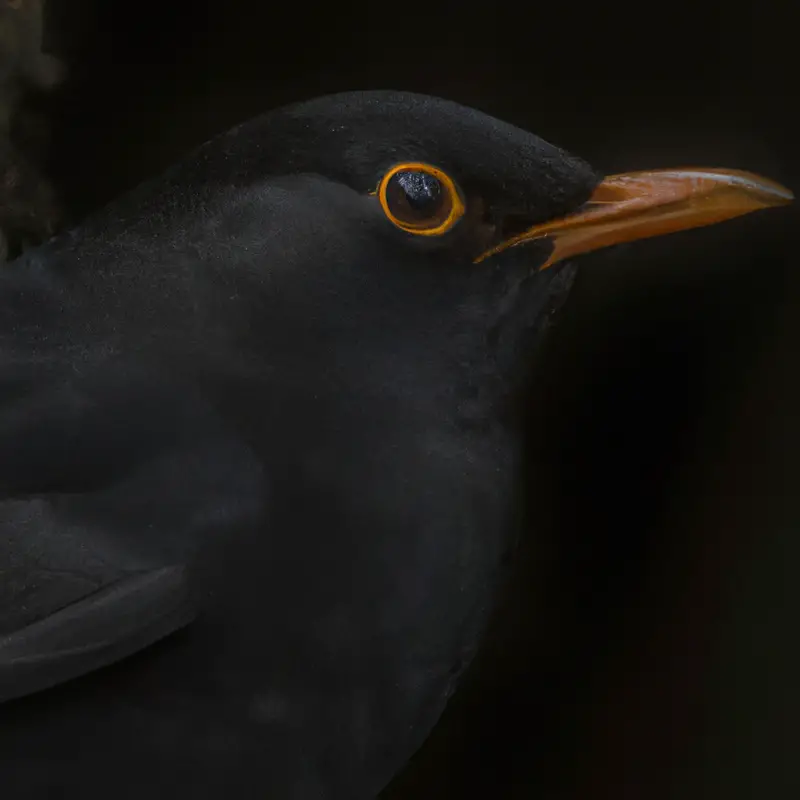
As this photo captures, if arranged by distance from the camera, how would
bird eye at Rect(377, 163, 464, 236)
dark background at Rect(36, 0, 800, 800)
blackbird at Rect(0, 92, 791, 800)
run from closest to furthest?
blackbird at Rect(0, 92, 791, 800) < bird eye at Rect(377, 163, 464, 236) < dark background at Rect(36, 0, 800, 800)

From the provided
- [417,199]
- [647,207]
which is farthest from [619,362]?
[417,199]

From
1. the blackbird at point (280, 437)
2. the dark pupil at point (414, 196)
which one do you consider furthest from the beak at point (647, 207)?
the dark pupil at point (414, 196)

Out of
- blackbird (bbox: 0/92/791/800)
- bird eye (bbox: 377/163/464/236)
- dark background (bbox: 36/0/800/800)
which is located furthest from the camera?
dark background (bbox: 36/0/800/800)

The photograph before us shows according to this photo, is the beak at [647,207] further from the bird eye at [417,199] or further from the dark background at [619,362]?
the dark background at [619,362]

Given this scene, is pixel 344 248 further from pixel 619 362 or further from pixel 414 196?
pixel 619 362

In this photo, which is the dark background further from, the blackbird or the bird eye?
the bird eye

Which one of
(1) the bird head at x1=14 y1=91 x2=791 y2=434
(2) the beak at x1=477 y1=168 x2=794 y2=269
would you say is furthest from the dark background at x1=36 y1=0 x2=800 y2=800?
(1) the bird head at x1=14 y1=91 x2=791 y2=434

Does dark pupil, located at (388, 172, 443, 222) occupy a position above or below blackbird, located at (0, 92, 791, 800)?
above

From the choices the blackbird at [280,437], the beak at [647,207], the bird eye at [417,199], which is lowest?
the blackbird at [280,437]

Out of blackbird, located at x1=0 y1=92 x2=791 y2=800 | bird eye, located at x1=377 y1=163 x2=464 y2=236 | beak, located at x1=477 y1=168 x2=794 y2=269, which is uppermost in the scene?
beak, located at x1=477 y1=168 x2=794 y2=269
